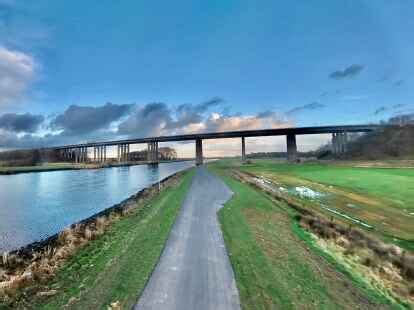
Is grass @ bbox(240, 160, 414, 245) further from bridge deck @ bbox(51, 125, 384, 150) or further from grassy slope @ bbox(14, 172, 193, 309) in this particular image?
bridge deck @ bbox(51, 125, 384, 150)

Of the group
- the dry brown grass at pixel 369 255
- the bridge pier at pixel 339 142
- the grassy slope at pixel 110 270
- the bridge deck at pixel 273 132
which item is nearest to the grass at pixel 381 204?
the dry brown grass at pixel 369 255

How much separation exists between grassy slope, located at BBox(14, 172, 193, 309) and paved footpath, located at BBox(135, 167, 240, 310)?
0.48 meters

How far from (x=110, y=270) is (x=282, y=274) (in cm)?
635

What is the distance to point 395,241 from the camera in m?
19.0

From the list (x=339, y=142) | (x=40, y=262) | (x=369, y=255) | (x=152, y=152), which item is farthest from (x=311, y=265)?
(x=152, y=152)

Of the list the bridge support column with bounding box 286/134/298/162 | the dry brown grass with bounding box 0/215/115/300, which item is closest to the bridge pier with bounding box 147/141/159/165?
the bridge support column with bounding box 286/134/298/162

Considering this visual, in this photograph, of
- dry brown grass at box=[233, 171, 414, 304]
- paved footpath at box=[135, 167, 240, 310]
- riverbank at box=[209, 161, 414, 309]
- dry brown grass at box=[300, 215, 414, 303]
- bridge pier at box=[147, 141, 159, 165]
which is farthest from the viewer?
bridge pier at box=[147, 141, 159, 165]

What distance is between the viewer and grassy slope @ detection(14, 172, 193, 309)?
9.94m

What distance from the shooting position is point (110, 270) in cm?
1241

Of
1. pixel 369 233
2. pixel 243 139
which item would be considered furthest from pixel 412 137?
pixel 369 233

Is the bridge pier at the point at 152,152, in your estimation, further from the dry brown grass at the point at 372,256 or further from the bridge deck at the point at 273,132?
the dry brown grass at the point at 372,256

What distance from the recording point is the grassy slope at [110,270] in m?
9.94

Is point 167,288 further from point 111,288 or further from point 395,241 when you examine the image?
point 395,241

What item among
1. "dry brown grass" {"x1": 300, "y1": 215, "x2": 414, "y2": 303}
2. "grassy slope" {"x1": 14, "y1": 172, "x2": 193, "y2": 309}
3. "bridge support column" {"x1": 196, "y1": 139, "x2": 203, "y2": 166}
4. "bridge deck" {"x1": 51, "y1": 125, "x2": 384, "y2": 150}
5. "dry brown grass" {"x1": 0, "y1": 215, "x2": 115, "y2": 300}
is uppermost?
"bridge deck" {"x1": 51, "y1": 125, "x2": 384, "y2": 150}
